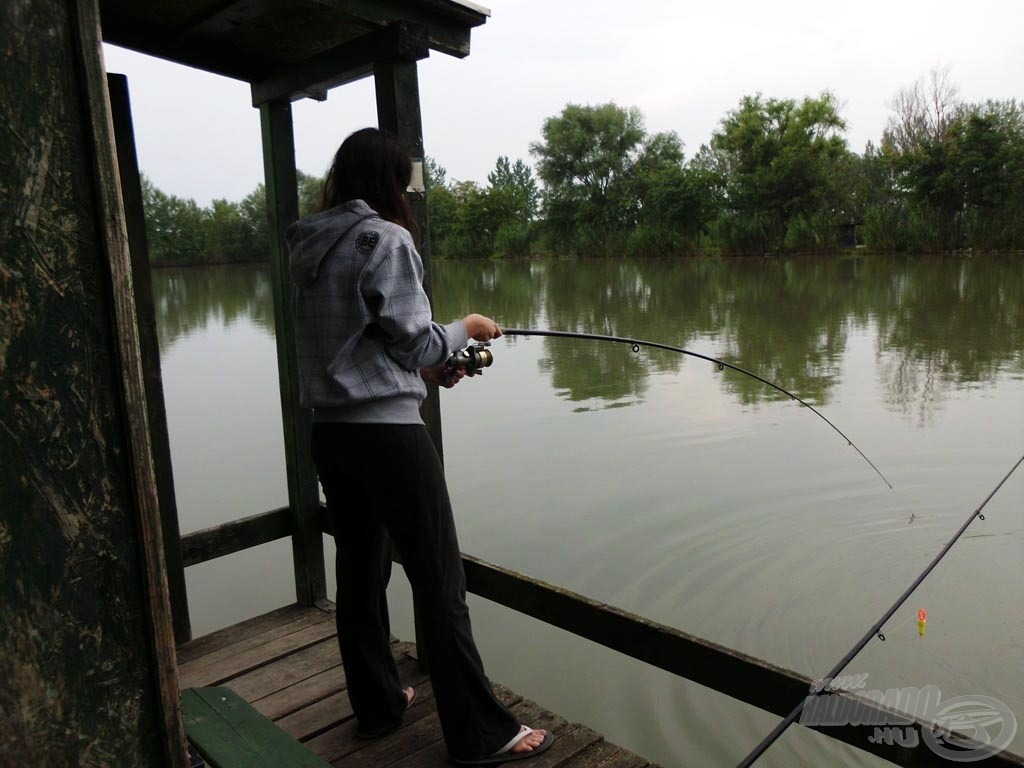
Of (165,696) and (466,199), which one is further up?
(466,199)

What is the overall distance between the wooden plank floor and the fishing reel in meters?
0.93

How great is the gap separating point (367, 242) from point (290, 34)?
1.05 metres

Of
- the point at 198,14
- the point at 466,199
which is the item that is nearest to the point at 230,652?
the point at 198,14

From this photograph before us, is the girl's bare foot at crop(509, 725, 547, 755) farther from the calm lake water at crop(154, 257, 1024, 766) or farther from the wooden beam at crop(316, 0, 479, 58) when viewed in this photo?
the wooden beam at crop(316, 0, 479, 58)

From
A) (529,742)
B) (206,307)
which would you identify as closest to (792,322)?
(529,742)

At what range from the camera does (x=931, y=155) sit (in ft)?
81.8

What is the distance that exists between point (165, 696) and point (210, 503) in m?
4.31

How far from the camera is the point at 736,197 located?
32.9 meters

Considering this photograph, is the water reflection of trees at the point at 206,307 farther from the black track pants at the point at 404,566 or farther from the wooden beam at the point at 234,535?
the black track pants at the point at 404,566

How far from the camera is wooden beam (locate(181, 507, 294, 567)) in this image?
111 inches

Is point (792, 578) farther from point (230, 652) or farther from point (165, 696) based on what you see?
point (165, 696)

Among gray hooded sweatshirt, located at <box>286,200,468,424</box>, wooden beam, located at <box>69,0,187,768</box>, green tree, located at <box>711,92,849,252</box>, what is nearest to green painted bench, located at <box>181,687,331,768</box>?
wooden beam, located at <box>69,0,187,768</box>

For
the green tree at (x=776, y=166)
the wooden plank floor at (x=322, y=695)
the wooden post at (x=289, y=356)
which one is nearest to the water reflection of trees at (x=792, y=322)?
the wooden post at (x=289, y=356)

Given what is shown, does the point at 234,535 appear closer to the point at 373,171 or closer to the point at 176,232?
the point at 373,171
